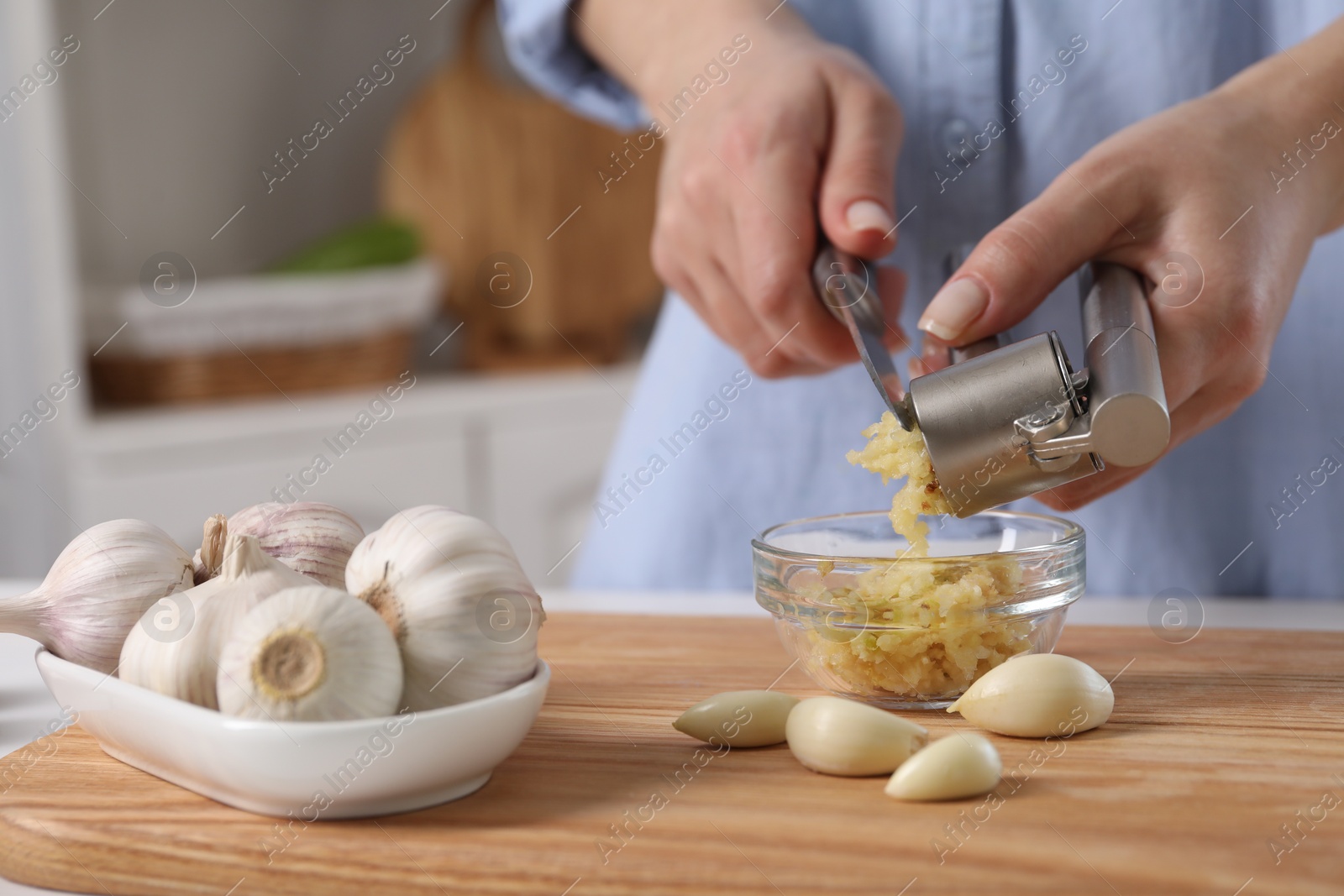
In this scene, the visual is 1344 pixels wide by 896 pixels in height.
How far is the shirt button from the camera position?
1242mm

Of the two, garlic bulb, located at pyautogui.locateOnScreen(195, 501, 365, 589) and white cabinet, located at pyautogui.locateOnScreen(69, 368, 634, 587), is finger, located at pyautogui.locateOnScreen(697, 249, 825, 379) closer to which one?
garlic bulb, located at pyautogui.locateOnScreen(195, 501, 365, 589)

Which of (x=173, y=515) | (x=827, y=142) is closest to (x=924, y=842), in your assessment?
(x=827, y=142)

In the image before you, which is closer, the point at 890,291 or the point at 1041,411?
the point at 1041,411

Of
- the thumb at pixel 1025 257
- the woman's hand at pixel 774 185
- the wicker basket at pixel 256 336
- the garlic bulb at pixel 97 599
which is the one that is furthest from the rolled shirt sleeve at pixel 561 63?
the wicker basket at pixel 256 336

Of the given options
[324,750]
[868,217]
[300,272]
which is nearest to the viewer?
[324,750]

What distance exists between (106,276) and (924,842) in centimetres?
231

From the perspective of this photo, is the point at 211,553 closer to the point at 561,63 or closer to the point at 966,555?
the point at 966,555

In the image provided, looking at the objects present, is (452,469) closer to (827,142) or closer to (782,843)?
(827,142)

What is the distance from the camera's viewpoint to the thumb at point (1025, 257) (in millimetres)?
838

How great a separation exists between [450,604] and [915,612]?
298 millimetres

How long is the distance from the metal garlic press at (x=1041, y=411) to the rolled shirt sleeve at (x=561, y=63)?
2.37ft

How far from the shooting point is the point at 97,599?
0.75 metres

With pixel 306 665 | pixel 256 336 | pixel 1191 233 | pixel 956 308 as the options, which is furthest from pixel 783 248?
pixel 256 336

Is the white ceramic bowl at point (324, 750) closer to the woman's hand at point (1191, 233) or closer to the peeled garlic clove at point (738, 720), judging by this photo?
the peeled garlic clove at point (738, 720)
